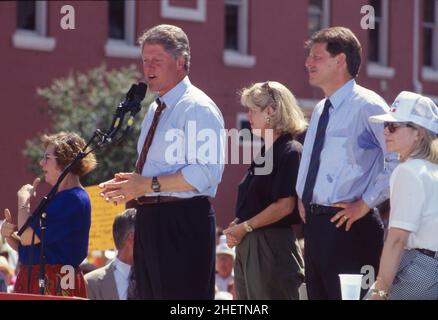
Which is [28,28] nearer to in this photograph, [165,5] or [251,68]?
[165,5]

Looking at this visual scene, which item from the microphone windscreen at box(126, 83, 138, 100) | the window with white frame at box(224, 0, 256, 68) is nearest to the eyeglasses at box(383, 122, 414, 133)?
the microphone windscreen at box(126, 83, 138, 100)

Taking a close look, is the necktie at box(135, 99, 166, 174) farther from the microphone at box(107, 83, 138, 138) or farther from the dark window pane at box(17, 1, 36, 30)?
the dark window pane at box(17, 1, 36, 30)

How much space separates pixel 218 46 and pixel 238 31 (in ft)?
2.52

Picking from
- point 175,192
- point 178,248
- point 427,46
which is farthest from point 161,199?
point 427,46

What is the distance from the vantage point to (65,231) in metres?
6.20

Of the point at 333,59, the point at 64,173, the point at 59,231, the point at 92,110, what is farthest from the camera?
the point at 92,110

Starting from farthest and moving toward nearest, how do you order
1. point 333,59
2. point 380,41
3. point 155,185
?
point 380,41, point 333,59, point 155,185

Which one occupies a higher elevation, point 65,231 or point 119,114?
point 119,114

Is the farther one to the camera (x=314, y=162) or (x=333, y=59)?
(x=333, y=59)

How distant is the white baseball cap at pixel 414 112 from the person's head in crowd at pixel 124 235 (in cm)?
291

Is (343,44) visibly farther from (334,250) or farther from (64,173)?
(64,173)

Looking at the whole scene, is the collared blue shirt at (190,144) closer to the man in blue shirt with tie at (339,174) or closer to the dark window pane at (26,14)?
the man in blue shirt with tie at (339,174)

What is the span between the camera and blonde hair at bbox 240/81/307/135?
20.3ft
